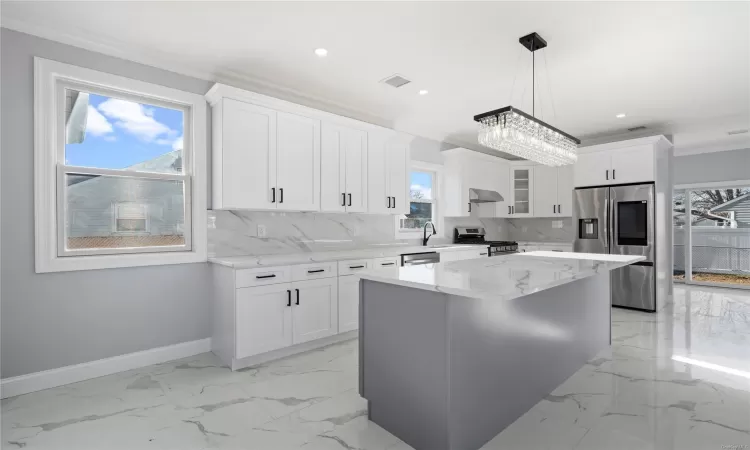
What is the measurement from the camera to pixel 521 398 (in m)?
2.22

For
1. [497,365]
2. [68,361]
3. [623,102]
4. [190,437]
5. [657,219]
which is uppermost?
[623,102]

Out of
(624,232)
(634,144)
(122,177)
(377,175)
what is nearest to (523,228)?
(624,232)

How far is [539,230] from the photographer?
665 centimetres

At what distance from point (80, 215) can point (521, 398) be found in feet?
11.1

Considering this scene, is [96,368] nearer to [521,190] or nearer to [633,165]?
[521,190]

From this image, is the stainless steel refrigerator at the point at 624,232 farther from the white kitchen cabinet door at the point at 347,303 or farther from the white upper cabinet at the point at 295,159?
the white kitchen cabinet door at the point at 347,303

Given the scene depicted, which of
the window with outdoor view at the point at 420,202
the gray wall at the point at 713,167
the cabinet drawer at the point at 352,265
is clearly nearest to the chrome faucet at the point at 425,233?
the window with outdoor view at the point at 420,202

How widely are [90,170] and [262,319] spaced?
1758 millimetres

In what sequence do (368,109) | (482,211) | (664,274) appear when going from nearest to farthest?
(368,109) < (664,274) < (482,211)

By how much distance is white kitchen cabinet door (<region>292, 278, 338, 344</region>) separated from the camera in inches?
129

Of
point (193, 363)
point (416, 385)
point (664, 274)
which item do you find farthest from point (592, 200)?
point (193, 363)

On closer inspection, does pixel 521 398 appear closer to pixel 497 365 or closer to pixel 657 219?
pixel 497 365

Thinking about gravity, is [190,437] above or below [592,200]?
below

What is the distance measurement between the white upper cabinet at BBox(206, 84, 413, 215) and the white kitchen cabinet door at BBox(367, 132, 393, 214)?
1cm
